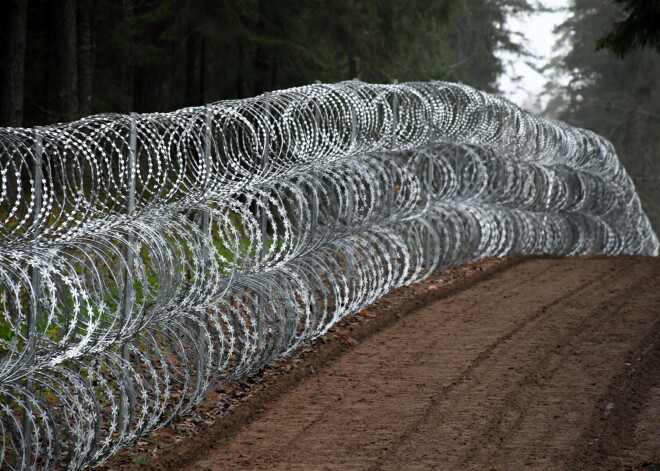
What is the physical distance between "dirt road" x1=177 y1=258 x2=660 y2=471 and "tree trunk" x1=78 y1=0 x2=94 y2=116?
8333mm

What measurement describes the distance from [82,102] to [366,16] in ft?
22.4

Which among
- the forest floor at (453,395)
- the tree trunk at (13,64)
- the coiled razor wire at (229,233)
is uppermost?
the tree trunk at (13,64)

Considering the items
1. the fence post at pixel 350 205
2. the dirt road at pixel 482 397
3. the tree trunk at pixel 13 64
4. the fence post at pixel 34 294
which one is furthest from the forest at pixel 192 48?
the fence post at pixel 34 294

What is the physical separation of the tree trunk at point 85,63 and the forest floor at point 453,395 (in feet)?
25.7

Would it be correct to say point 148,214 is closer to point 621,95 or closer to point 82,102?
point 82,102

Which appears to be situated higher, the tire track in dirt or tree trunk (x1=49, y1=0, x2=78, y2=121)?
tree trunk (x1=49, y1=0, x2=78, y2=121)

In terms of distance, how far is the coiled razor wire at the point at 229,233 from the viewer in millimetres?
6742

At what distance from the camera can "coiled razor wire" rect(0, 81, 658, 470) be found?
22.1 ft

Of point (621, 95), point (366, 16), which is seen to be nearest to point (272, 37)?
point (366, 16)

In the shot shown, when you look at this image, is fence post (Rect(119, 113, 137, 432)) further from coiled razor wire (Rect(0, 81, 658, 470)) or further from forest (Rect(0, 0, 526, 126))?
forest (Rect(0, 0, 526, 126))

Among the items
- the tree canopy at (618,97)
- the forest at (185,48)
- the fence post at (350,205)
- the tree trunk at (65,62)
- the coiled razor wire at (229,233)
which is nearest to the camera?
the coiled razor wire at (229,233)

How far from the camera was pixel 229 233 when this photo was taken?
1221 centimetres

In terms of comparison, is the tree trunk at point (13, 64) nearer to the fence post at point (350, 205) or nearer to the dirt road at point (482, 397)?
the fence post at point (350, 205)

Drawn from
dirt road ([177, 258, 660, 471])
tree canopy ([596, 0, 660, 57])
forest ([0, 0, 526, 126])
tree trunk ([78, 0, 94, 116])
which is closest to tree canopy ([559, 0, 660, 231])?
forest ([0, 0, 526, 126])
